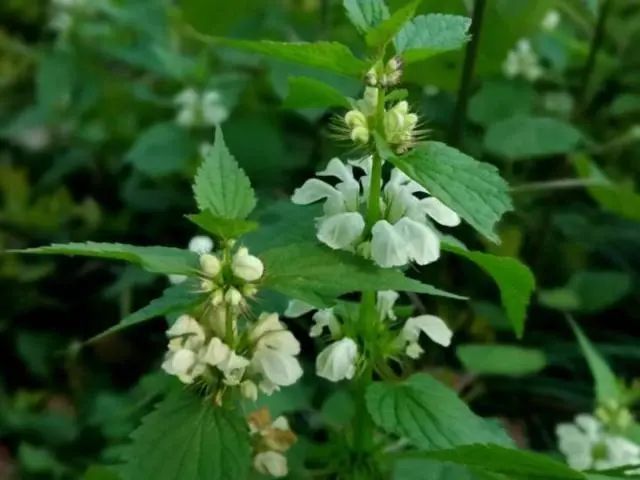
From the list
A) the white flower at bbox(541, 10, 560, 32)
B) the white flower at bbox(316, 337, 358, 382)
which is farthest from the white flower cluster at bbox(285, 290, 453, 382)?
the white flower at bbox(541, 10, 560, 32)

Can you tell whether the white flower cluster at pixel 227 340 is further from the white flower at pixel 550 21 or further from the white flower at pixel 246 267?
the white flower at pixel 550 21

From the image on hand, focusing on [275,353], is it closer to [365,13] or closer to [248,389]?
[248,389]

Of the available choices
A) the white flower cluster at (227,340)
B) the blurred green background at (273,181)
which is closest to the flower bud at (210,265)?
the white flower cluster at (227,340)

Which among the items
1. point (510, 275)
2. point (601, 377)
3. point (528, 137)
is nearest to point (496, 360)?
point (601, 377)

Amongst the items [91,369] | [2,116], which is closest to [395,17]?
[91,369]

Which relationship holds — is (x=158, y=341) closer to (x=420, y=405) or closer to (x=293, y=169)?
(x=293, y=169)

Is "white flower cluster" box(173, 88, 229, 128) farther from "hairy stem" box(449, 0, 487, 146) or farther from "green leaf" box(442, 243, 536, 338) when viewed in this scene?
"green leaf" box(442, 243, 536, 338)
